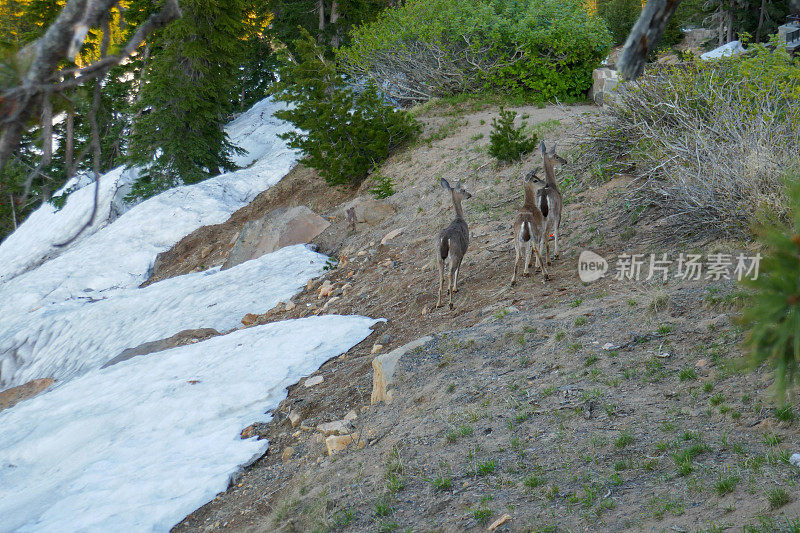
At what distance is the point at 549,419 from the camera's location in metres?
5.81

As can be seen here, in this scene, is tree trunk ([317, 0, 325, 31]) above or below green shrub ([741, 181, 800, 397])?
above

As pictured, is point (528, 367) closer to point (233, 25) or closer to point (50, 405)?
point (50, 405)

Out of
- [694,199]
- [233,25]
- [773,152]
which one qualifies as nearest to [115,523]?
[694,199]

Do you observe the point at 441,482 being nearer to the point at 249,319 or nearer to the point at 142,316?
the point at 249,319

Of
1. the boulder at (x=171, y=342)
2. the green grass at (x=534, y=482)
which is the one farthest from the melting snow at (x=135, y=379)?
the green grass at (x=534, y=482)

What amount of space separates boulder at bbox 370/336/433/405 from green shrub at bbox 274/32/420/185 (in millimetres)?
12025

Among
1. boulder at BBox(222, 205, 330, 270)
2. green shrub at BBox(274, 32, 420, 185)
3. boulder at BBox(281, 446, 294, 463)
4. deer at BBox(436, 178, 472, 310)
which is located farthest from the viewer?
green shrub at BBox(274, 32, 420, 185)

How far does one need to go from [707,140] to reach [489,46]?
14606mm

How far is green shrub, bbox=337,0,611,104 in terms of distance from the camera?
2222 centimetres

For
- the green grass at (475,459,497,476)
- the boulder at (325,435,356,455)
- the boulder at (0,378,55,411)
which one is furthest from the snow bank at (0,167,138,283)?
the green grass at (475,459,497,476)

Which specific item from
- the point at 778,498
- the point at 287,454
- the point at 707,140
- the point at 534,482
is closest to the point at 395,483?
the point at 534,482

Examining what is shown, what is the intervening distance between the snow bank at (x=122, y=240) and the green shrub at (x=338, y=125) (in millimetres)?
4553

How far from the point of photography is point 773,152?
27.8 ft

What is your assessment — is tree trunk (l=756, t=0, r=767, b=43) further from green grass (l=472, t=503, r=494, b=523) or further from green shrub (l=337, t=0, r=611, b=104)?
green grass (l=472, t=503, r=494, b=523)
